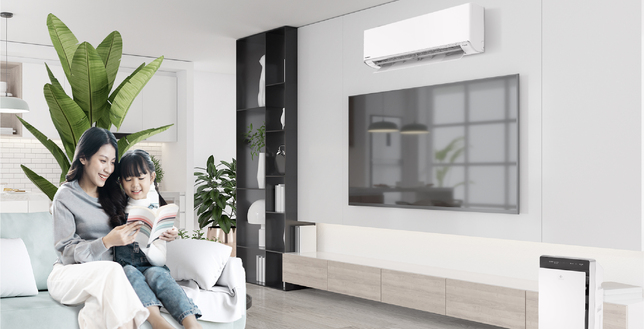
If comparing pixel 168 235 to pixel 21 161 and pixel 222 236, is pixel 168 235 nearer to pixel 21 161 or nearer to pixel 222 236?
pixel 21 161

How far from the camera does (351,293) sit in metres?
4.80

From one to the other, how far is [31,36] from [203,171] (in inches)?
112

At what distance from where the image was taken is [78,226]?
277 centimetres

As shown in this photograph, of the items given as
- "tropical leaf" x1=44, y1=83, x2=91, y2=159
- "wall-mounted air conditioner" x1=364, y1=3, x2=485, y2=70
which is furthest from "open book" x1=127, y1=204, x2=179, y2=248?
"wall-mounted air conditioner" x1=364, y1=3, x2=485, y2=70

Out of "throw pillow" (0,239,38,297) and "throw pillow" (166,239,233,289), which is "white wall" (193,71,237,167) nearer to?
"throw pillow" (166,239,233,289)

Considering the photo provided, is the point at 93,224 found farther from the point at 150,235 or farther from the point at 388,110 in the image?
the point at 388,110

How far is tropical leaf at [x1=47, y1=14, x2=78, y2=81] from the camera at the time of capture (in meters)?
3.65

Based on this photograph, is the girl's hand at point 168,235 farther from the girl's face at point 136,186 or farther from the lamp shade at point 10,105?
the lamp shade at point 10,105

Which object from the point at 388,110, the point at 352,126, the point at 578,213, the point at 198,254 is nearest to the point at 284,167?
the point at 352,126

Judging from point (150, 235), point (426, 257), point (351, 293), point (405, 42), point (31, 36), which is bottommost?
point (351, 293)

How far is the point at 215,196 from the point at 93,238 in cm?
470

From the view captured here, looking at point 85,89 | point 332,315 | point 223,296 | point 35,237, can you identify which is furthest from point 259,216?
point 35,237

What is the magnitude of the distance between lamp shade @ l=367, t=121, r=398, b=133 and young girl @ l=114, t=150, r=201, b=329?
7.32 ft

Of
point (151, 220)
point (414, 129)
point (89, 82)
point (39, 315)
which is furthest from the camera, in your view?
point (414, 129)
